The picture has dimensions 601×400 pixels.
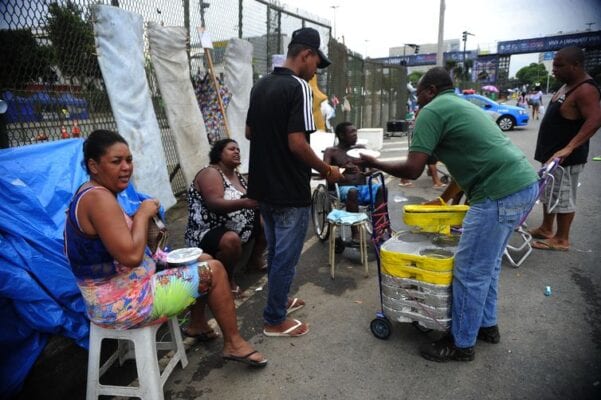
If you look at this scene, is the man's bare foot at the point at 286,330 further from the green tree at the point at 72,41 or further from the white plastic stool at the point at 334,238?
the green tree at the point at 72,41

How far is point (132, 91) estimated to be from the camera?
4.34 m

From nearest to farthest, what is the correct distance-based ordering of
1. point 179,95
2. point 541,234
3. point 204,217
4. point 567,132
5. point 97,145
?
1. point 97,145
2. point 204,217
3. point 567,132
4. point 541,234
5. point 179,95

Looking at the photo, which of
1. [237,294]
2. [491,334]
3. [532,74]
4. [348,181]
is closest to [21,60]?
[237,294]

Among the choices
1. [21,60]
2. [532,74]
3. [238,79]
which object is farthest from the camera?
[532,74]

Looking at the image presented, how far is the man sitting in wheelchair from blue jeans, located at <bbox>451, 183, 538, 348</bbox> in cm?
173

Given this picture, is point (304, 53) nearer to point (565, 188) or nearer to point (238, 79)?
point (565, 188)

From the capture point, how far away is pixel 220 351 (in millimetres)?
2736

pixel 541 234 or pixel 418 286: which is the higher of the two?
pixel 418 286

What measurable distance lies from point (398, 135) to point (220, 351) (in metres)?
13.8

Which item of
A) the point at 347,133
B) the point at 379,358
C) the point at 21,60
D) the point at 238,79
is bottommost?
the point at 379,358

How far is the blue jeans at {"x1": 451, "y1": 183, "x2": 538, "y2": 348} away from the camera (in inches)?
92.7

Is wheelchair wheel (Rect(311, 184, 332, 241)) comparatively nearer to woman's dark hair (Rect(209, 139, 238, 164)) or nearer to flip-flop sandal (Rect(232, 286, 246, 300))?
flip-flop sandal (Rect(232, 286, 246, 300))

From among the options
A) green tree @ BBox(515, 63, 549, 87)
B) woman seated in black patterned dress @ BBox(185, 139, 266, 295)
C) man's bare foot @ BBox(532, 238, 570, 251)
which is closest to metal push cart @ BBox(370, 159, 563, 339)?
woman seated in black patterned dress @ BBox(185, 139, 266, 295)

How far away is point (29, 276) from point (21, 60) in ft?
7.54
